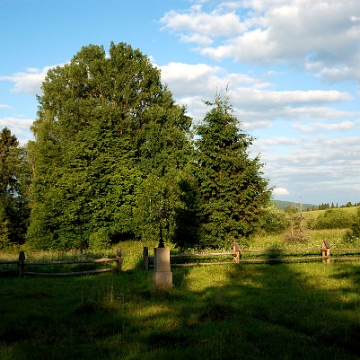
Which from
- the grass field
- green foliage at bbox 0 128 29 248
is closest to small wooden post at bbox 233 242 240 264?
the grass field

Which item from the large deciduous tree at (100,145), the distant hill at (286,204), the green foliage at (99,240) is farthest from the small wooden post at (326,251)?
the green foliage at (99,240)

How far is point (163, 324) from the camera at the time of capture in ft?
28.7

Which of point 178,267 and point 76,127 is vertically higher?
point 76,127

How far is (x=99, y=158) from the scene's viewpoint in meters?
40.9

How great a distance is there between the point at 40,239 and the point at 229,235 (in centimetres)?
2198

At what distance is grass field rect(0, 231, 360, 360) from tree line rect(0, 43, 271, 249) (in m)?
20.5

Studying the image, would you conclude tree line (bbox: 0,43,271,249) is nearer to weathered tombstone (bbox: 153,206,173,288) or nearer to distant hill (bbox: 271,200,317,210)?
distant hill (bbox: 271,200,317,210)

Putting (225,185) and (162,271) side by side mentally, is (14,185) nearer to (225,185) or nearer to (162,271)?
(225,185)

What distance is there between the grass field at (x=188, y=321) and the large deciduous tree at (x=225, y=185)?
9.82 m

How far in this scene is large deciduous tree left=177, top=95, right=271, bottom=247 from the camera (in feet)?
82.5

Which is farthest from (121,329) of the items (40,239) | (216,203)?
(40,239)

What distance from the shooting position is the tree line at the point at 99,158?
3941 cm

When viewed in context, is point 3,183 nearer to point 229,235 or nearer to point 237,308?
point 229,235

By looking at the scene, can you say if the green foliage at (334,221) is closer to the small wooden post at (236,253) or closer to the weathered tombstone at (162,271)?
the small wooden post at (236,253)
